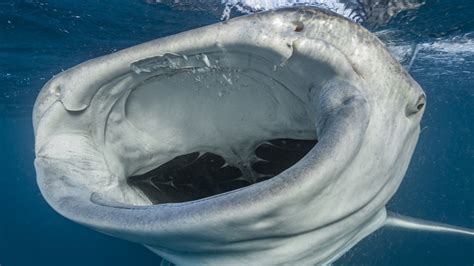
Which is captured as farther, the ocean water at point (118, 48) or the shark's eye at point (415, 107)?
the ocean water at point (118, 48)

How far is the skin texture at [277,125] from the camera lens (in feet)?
5.16

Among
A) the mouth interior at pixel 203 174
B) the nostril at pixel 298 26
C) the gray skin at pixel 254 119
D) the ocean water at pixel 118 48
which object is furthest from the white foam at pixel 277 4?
the nostril at pixel 298 26

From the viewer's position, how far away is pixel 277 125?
9.43 feet

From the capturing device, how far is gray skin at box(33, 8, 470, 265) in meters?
1.58

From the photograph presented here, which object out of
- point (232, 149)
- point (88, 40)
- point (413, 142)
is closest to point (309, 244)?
point (413, 142)

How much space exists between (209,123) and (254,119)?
31cm

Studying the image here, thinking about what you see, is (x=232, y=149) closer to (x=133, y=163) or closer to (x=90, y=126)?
(x=133, y=163)

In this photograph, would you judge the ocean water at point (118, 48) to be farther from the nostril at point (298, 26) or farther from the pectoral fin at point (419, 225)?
the nostril at point (298, 26)

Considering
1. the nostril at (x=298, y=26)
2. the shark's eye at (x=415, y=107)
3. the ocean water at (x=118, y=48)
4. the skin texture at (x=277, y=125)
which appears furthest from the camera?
the ocean water at (x=118, y=48)

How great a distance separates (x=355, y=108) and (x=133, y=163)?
169cm

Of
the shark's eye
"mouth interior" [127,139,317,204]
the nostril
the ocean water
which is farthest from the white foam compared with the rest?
the nostril

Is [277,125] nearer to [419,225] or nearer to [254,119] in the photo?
[254,119]

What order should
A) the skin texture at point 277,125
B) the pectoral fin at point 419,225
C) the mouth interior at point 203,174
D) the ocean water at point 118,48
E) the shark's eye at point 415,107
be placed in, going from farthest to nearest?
the ocean water at point 118,48 < the pectoral fin at point 419,225 < the mouth interior at point 203,174 < the shark's eye at point 415,107 < the skin texture at point 277,125

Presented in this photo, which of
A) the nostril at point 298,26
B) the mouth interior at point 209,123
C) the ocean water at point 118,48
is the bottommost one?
the ocean water at point 118,48
